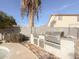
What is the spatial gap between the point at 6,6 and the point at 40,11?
1097cm

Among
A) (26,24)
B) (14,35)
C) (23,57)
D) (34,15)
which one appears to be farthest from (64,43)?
(26,24)

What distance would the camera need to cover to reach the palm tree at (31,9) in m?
21.3

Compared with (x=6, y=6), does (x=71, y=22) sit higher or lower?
lower

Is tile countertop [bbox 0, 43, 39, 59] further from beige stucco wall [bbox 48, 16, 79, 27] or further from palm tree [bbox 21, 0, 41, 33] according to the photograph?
beige stucco wall [bbox 48, 16, 79, 27]

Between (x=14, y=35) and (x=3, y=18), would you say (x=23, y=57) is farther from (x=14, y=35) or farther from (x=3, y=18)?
(x=3, y=18)

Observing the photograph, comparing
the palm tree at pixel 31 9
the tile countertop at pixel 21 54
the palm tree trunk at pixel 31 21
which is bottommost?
the tile countertop at pixel 21 54

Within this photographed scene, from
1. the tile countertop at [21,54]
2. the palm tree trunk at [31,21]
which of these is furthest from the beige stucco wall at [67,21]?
the tile countertop at [21,54]

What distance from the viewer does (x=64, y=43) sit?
24.0 ft

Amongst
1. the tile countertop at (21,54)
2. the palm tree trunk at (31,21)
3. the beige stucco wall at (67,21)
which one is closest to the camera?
the tile countertop at (21,54)

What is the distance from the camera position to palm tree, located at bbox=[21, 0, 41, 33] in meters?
21.3

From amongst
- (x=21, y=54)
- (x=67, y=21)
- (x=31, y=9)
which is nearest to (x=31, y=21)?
(x=31, y=9)

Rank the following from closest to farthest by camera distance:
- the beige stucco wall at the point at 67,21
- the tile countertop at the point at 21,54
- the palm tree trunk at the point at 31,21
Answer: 1. the tile countertop at the point at 21,54
2. the palm tree trunk at the point at 31,21
3. the beige stucco wall at the point at 67,21

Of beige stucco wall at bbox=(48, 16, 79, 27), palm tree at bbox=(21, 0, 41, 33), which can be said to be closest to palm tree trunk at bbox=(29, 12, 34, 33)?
palm tree at bbox=(21, 0, 41, 33)

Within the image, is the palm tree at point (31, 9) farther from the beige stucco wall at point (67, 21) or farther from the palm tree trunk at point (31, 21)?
the beige stucco wall at point (67, 21)
